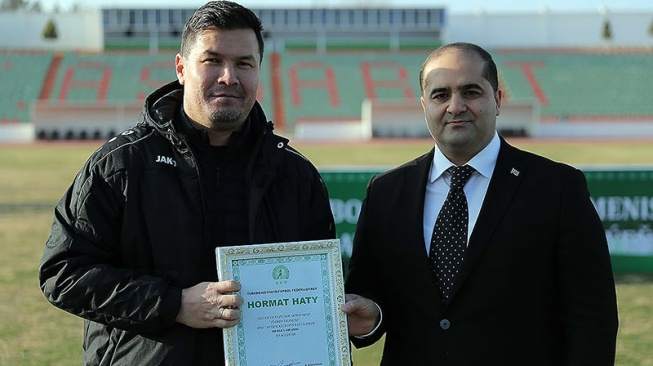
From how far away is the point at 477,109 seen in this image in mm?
3039

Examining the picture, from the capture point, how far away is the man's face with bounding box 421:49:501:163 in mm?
3021

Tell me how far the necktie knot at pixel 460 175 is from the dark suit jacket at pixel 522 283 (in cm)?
10

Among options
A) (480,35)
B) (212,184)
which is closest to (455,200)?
(212,184)

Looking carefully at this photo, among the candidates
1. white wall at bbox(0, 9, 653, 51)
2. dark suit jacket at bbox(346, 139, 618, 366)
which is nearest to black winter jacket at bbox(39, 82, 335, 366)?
dark suit jacket at bbox(346, 139, 618, 366)

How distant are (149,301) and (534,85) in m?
48.4

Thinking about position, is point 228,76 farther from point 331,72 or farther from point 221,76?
point 331,72

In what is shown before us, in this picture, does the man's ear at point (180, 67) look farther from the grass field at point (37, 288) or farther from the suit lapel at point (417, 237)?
the grass field at point (37, 288)

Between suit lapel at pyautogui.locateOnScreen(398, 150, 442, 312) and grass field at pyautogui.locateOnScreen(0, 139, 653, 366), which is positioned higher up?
suit lapel at pyautogui.locateOnScreen(398, 150, 442, 312)

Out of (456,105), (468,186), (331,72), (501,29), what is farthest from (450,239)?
(501,29)

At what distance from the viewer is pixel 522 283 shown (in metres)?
3.00

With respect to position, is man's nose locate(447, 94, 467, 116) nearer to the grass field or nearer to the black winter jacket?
the black winter jacket

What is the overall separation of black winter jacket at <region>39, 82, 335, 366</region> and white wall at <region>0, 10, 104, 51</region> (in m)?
58.5

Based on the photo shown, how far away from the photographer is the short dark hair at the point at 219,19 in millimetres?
2809

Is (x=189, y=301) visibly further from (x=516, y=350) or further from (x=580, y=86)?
(x=580, y=86)
